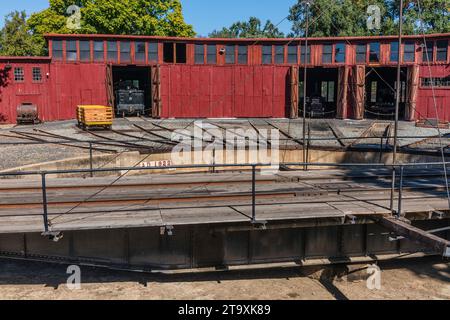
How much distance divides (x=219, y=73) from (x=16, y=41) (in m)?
34.1

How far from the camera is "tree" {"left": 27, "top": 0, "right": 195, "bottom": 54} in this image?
5444cm

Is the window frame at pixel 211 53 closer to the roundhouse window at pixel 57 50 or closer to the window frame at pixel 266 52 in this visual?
the window frame at pixel 266 52

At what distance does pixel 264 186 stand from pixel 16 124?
97.6ft

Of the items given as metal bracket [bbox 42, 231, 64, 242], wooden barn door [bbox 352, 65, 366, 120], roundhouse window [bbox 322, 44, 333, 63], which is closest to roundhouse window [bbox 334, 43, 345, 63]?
roundhouse window [bbox 322, 44, 333, 63]

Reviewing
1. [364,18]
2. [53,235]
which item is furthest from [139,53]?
[364,18]

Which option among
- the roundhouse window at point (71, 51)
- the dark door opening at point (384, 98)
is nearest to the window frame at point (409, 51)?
the dark door opening at point (384, 98)

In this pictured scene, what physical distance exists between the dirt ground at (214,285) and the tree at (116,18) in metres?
46.1

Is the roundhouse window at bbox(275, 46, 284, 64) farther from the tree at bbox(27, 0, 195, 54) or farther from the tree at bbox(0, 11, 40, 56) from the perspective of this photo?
the tree at bbox(0, 11, 40, 56)

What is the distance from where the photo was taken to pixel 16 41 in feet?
197

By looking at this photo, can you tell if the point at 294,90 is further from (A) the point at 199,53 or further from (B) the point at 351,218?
(B) the point at 351,218

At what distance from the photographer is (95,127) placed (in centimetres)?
3212

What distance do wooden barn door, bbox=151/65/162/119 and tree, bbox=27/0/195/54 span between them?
61.8ft
